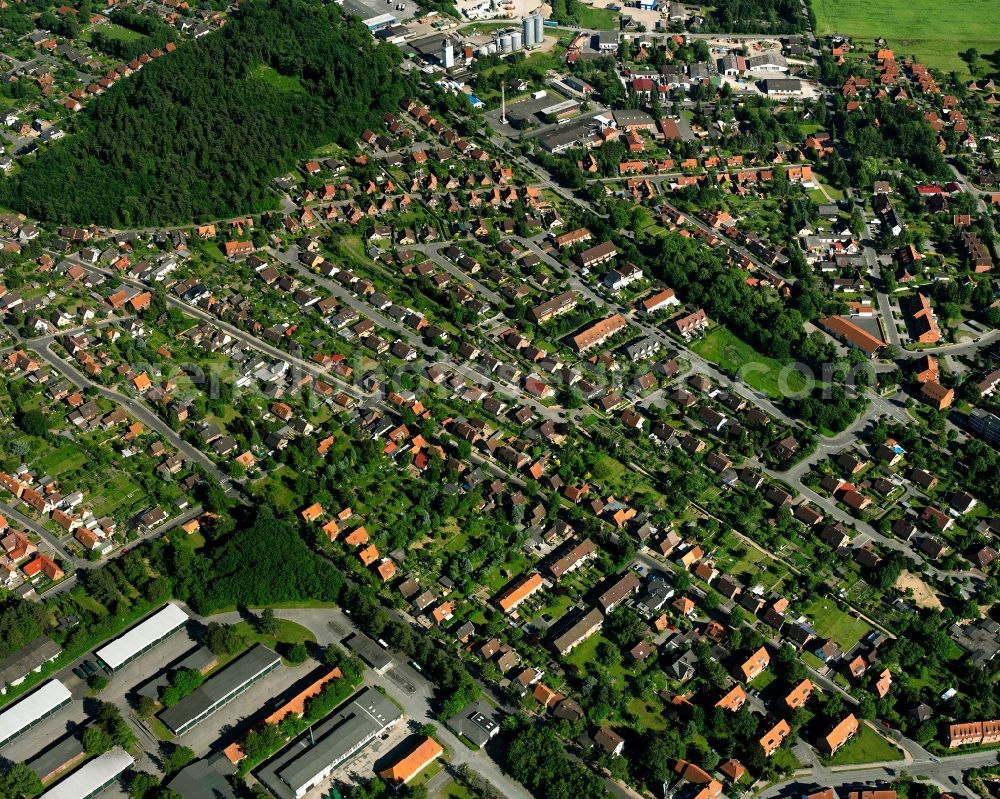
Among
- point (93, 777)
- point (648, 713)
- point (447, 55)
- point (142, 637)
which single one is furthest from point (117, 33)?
point (648, 713)

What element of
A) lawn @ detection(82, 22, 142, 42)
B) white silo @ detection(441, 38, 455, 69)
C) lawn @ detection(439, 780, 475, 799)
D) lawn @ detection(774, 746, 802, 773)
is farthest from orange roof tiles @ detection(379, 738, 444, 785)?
lawn @ detection(82, 22, 142, 42)

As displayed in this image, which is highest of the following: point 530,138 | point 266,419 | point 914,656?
point 530,138

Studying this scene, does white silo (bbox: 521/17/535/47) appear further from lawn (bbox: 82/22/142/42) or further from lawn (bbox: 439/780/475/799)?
lawn (bbox: 439/780/475/799)

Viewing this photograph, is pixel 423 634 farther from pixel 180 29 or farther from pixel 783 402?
pixel 180 29

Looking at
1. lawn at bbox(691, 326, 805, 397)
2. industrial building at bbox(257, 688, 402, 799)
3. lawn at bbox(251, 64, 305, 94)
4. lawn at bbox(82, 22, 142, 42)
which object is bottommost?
industrial building at bbox(257, 688, 402, 799)

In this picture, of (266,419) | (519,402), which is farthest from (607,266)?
(266,419)
